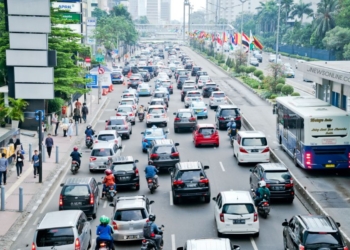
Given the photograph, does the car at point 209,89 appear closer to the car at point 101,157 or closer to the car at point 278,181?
the car at point 101,157

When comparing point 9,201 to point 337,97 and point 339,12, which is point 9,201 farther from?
point 339,12

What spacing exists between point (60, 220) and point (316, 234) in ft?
23.0

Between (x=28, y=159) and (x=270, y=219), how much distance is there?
16877mm

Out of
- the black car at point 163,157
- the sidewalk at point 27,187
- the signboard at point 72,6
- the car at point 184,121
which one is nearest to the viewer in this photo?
the sidewalk at point 27,187

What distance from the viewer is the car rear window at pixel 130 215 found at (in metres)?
21.4

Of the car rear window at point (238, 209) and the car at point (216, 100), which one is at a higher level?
the car rear window at point (238, 209)

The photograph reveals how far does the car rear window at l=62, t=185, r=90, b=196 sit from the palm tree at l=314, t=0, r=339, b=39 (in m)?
101

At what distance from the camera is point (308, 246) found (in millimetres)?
17812

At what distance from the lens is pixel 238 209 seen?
2180cm

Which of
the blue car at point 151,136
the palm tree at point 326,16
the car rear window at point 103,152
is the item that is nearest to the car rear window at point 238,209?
the car rear window at point 103,152

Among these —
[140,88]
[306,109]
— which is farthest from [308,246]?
[140,88]

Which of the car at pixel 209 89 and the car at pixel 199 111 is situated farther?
the car at pixel 209 89

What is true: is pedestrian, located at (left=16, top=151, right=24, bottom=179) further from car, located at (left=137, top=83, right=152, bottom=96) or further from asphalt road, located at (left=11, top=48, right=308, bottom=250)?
car, located at (left=137, top=83, right=152, bottom=96)

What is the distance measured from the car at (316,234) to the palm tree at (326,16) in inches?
4149
